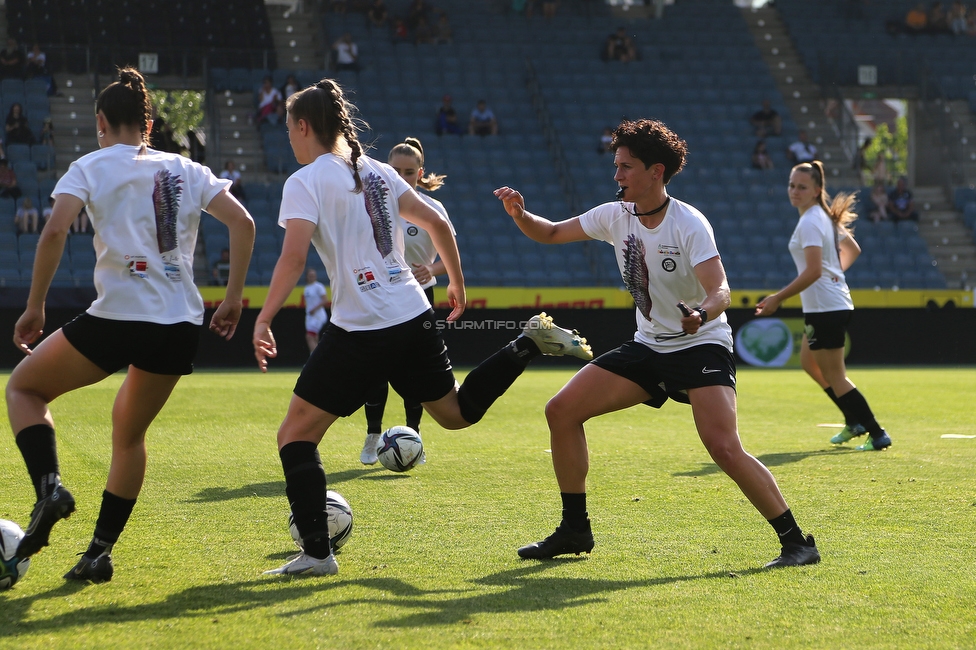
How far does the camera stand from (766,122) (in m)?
27.6

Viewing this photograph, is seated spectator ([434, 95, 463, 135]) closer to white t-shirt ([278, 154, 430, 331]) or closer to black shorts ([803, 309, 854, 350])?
black shorts ([803, 309, 854, 350])

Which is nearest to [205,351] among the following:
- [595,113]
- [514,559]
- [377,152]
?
[377,152]

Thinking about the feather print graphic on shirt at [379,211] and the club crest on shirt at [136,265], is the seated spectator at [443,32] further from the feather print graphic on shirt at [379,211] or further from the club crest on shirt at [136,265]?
the club crest on shirt at [136,265]

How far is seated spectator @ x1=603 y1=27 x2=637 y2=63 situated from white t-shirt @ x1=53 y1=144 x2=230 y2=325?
2564cm

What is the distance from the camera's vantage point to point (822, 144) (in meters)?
28.5

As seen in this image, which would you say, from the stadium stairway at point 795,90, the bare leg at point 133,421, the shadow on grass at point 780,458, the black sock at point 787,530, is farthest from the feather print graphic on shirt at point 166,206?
the stadium stairway at point 795,90

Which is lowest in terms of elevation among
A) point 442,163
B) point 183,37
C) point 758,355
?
point 758,355

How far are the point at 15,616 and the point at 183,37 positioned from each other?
81.2ft

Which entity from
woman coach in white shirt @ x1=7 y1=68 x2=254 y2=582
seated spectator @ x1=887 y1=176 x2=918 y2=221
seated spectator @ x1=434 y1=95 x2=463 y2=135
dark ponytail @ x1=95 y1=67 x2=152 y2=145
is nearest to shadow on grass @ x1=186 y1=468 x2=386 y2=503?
woman coach in white shirt @ x1=7 y1=68 x2=254 y2=582

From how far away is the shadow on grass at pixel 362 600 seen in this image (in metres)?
3.72

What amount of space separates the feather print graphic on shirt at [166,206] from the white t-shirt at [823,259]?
548 cm

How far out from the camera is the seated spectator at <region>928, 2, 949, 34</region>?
3116 centimetres

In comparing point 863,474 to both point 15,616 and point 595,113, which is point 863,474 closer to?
point 15,616

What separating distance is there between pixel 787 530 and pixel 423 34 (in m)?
24.9
